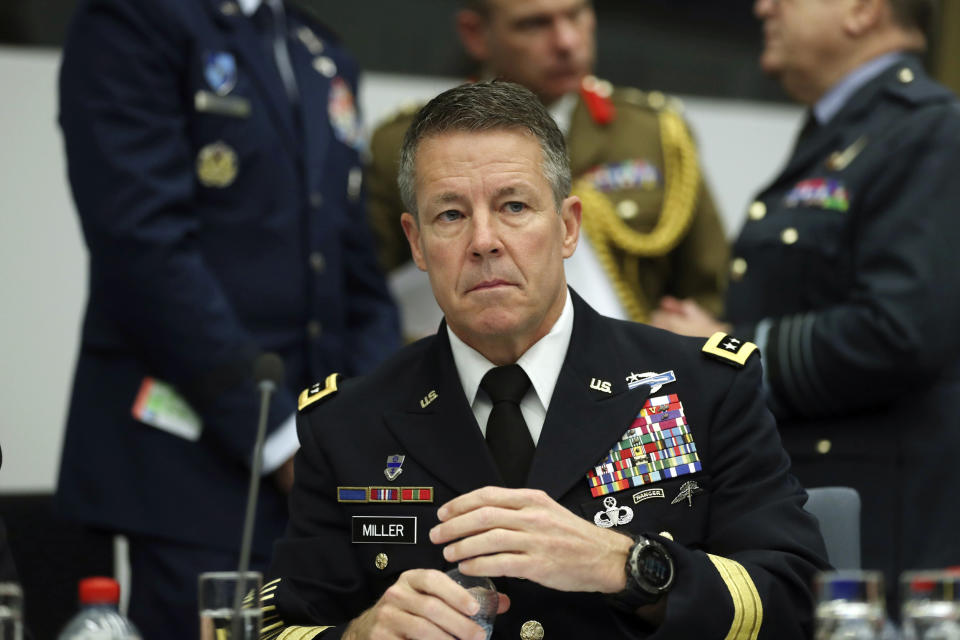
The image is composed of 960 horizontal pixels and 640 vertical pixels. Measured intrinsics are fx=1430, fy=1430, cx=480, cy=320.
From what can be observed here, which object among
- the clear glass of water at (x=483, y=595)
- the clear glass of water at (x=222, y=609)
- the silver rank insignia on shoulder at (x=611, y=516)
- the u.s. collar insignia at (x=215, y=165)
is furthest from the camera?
the u.s. collar insignia at (x=215, y=165)

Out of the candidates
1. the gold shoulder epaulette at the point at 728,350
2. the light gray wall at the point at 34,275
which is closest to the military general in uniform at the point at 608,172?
the light gray wall at the point at 34,275

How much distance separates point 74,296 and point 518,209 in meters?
2.15

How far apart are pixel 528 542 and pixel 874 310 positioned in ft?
4.18

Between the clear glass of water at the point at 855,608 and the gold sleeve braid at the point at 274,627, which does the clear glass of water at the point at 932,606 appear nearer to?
the clear glass of water at the point at 855,608

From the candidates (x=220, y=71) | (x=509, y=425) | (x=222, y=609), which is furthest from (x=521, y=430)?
(x=220, y=71)

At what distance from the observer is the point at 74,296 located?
13.0 ft

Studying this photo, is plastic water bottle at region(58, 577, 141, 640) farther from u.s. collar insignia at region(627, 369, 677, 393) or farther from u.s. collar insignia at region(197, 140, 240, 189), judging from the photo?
u.s. collar insignia at region(197, 140, 240, 189)

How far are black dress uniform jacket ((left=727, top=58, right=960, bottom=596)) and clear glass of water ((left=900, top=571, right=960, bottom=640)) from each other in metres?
1.31

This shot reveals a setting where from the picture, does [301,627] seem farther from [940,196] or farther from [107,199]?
[940,196]

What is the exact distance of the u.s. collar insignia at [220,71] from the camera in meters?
2.99

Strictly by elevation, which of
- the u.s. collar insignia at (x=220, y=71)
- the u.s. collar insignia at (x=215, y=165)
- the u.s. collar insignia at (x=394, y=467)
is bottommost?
the u.s. collar insignia at (x=394, y=467)

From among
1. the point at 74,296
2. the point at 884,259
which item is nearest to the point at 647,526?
the point at 884,259

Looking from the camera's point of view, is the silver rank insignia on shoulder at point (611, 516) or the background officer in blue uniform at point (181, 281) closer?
the silver rank insignia on shoulder at point (611, 516)

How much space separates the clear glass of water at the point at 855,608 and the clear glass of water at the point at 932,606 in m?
0.04
